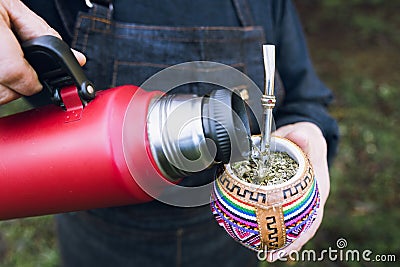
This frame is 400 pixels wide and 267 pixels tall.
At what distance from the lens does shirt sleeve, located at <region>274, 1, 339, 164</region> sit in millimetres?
920

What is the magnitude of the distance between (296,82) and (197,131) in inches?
18.5

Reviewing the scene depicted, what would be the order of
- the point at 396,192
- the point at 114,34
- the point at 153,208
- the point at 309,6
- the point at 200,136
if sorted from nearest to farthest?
the point at 200,136, the point at 114,34, the point at 153,208, the point at 396,192, the point at 309,6

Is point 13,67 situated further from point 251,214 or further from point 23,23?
point 251,214

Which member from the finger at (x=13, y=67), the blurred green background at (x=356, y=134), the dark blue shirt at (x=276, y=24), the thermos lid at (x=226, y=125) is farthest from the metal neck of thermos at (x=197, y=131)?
the blurred green background at (x=356, y=134)

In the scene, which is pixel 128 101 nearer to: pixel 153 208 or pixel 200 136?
pixel 200 136

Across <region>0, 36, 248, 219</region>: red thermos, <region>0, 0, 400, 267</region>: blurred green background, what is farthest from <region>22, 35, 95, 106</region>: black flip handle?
<region>0, 0, 400, 267</region>: blurred green background

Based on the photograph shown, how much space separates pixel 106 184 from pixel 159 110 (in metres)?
0.12

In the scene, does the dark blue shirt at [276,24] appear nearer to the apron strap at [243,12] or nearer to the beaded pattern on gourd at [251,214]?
the apron strap at [243,12]

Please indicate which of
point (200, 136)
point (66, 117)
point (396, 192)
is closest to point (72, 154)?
A: point (66, 117)

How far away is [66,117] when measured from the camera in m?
0.59

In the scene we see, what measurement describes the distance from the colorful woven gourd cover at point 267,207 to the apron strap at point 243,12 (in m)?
0.35

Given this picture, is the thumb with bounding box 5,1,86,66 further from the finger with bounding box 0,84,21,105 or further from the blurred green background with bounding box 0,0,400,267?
the blurred green background with bounding box 0,0,400,267

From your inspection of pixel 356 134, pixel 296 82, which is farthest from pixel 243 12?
pixel 356 134

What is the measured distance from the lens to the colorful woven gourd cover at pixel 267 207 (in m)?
0.55
